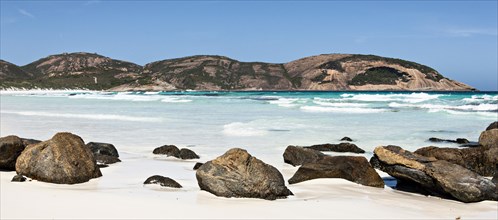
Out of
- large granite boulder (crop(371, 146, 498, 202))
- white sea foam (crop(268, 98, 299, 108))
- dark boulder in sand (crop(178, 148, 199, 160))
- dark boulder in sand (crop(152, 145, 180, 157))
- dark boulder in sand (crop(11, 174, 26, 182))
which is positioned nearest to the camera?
large granite boulder (crop(371, 146, 498, 202))

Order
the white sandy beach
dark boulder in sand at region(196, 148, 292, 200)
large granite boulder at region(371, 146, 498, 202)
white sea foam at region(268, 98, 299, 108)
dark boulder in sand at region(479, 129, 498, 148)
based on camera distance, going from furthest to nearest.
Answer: white sea foam at region(268, 98, 299, 108) → dark boulder in sand at region(479, 129, 498, 148) → large granite boulder at region(371, 146, 498, 202) → dark boulder in sand at region(196, 148, 292, 200) → the white sandy beach

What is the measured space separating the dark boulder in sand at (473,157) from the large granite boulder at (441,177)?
2201mm

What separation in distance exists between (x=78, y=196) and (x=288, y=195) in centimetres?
323

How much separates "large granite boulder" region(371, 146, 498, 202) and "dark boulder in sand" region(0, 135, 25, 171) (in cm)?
719

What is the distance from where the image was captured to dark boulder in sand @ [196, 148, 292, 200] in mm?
7340

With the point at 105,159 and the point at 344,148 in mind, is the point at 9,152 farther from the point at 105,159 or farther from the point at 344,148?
the point at 344,148

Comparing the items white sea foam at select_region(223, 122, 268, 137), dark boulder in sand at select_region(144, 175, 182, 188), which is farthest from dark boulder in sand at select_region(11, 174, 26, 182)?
white sea foam at select_region(223, 122, 268, 137)

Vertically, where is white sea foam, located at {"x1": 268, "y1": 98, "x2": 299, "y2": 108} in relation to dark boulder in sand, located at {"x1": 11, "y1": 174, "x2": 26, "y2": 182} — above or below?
below

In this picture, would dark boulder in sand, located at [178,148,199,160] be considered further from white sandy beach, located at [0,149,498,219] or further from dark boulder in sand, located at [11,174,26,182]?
dark boulder in sand, located at [11,174,26,182]

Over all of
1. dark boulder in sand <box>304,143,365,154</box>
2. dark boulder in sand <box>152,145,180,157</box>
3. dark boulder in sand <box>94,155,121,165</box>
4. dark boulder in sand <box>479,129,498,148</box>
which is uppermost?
dark boulder in sand <box>479,129,498,148</box>

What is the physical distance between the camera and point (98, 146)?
1221 centimetres

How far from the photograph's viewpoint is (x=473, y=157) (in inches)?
414

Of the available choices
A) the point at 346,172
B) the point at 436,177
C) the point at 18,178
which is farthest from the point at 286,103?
the point at 18,178

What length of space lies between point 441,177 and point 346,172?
181 cm
